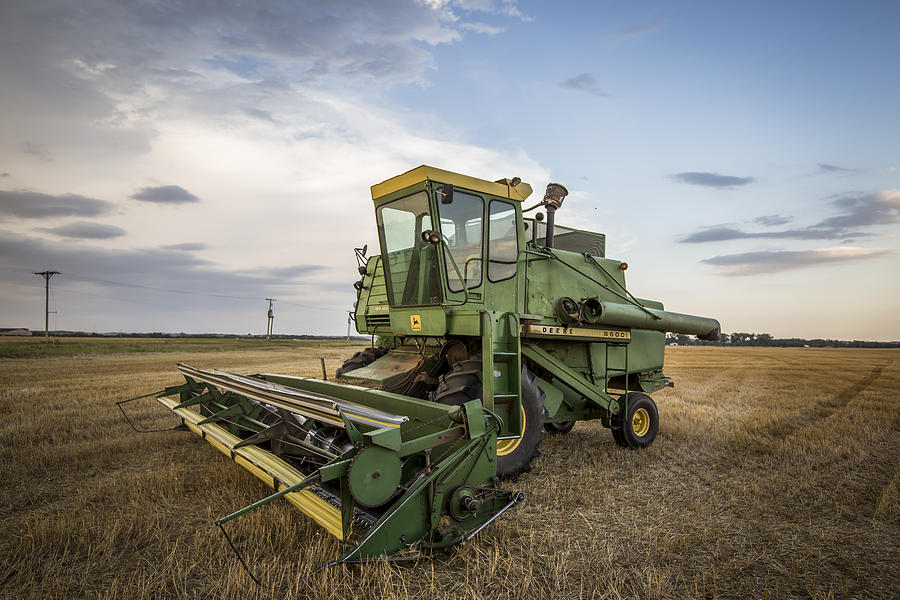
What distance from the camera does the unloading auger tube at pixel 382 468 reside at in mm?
2830

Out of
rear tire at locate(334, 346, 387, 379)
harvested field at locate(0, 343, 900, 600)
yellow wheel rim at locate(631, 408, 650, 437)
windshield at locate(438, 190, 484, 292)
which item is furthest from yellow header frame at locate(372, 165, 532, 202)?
rear tire at locate(334, 346, 387, 379)

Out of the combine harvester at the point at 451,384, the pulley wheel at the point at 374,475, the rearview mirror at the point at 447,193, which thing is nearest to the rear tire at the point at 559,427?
the combine harvester at the point at 451,384

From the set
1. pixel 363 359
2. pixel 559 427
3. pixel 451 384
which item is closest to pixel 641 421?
pixel 559 427

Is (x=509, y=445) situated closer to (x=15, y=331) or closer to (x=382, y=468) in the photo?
(x=382, y=468)

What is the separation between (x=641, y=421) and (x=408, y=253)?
408 cm

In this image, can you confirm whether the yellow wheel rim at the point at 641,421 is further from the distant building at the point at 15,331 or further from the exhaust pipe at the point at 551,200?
the distant building at the point at 15,331

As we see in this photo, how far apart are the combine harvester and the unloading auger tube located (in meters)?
0.01

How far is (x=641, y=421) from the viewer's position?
711cm

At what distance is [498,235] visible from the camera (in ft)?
18.3

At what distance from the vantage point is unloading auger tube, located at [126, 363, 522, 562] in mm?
2830

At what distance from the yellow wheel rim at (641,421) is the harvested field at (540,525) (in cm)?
30

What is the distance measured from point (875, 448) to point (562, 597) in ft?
19.3

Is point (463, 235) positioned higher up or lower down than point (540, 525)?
higher up

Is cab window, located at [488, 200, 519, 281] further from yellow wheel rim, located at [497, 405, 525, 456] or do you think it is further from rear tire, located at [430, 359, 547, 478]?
yellow wheel rim, located at [497, 405, 525, 456]
